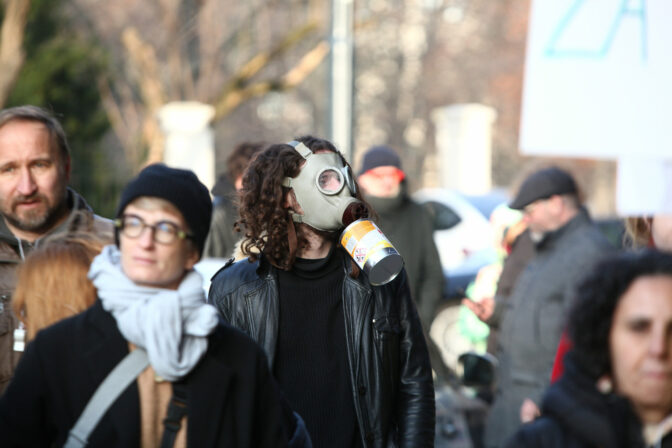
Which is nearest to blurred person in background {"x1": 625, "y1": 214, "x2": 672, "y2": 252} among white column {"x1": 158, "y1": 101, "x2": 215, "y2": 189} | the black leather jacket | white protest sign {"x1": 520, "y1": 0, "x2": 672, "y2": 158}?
white protest sign {"x1": 520, "y1": 0, "x2": 672, "y2": 158}

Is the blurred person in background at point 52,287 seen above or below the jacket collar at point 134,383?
above

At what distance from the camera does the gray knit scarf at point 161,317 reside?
2512 mm

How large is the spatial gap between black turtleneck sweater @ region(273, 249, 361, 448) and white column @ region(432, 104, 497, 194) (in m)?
18.1

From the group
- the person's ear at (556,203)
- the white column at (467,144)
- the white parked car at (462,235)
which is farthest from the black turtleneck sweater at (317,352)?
the white column at (467,144)

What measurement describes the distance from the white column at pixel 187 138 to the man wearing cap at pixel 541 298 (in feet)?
35.0

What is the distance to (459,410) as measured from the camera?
6312 mm

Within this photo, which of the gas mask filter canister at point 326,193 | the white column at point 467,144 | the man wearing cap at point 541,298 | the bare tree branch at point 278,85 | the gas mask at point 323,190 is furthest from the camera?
the white column at point 467,144

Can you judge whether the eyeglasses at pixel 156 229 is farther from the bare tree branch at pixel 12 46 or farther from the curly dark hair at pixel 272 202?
the bare tree branch at pixel 12 46

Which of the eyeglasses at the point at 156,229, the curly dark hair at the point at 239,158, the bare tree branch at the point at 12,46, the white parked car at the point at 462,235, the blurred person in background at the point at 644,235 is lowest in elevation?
the white parked car at the point at 462,235

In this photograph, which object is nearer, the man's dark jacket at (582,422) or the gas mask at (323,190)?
the man's dark jacket at (582,422)

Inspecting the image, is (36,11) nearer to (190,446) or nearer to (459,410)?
(459,410)

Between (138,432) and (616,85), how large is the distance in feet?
6.84

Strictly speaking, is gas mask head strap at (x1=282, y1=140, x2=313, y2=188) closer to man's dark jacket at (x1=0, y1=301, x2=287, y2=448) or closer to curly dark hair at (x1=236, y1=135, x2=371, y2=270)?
curly dark hair at (x1=236, y1=135, x2=371, y2=270)

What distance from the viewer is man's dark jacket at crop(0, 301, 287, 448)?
2514 mm
